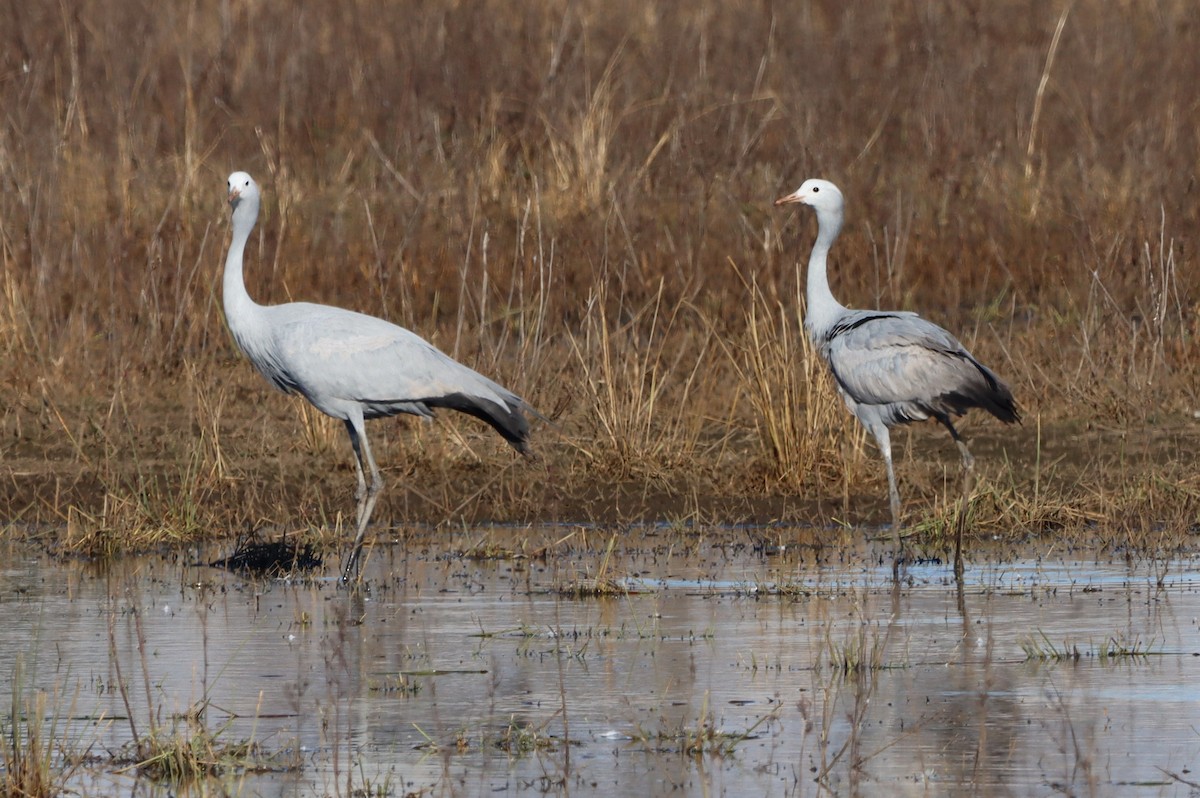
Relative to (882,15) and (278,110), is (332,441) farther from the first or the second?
(882,15)

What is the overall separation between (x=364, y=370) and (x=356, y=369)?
0.04 metres

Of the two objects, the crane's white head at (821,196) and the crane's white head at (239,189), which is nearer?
the crane's white head at (239,189)

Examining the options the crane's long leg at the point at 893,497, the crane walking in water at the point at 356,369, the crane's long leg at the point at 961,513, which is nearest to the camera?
the crane's long leg at the point at 961,513

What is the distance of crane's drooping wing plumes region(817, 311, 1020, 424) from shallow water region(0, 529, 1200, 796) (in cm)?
79

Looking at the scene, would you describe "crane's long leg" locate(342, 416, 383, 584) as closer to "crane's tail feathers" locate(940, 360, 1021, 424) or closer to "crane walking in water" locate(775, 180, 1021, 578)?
"crane walking in water" locate(775, 180, 1021, 578)

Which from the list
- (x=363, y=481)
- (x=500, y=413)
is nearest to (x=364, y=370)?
(x=363, y=481)

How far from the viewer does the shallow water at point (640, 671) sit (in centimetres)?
500

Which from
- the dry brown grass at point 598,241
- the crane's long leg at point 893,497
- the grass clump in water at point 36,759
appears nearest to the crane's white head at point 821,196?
the dry brown grass at point 598,241

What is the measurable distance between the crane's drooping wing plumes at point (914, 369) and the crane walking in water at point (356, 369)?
4.62ft

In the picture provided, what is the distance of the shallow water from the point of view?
5.00 metres

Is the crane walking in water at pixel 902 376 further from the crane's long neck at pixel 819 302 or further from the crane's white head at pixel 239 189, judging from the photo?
the crane's white head at pixel 239 189

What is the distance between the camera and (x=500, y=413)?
8875mm

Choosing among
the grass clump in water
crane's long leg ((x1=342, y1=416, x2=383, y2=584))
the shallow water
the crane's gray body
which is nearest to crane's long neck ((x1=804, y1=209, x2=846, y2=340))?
the crane's gray body

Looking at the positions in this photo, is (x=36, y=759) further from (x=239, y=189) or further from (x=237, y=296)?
(x=239, y=189)
